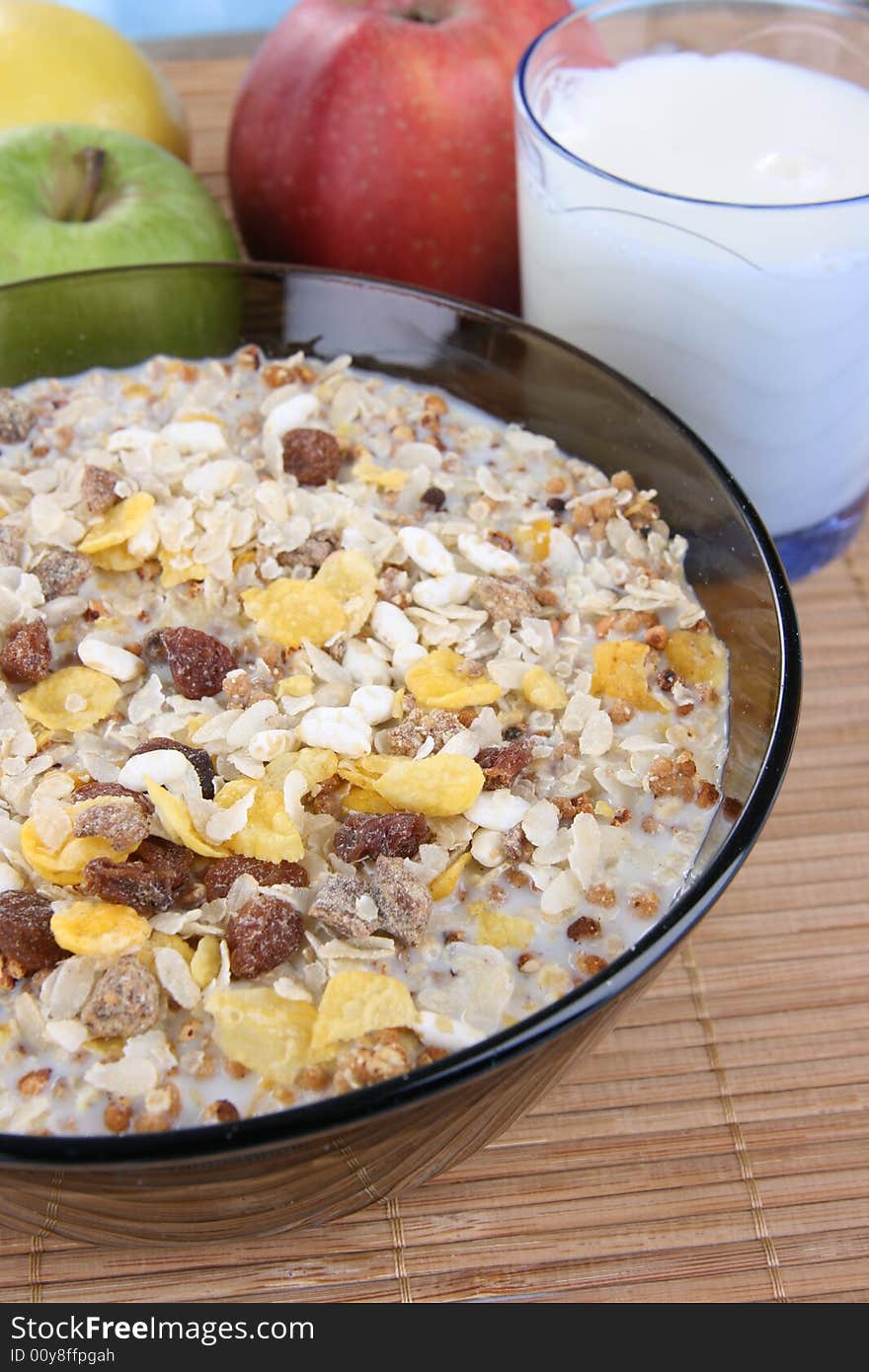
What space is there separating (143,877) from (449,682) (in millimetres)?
237

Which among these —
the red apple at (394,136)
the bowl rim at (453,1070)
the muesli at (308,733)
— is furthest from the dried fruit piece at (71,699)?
the red apple at (394,136)

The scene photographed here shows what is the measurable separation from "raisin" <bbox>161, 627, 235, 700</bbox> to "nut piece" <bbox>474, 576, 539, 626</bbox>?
0.57 feet

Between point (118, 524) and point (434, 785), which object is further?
point (118, 524)

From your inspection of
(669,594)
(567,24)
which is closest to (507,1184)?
(669,594)

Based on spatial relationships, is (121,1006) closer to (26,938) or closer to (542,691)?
(26,938)

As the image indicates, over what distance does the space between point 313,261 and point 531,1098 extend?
908 millimetres

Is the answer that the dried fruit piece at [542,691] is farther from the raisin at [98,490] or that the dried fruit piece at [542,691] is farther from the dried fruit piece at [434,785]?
the raisin at [98,490]

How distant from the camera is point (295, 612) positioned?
37.1 inches

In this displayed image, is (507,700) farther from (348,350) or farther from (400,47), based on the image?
(400,47)

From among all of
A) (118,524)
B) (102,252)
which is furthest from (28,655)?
(102,252)

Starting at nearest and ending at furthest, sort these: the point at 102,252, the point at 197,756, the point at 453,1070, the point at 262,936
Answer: the point at 453,1070 → the point at 262,936 → the point at 197,756 → the point at 102,252

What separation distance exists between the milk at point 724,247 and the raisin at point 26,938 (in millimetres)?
647

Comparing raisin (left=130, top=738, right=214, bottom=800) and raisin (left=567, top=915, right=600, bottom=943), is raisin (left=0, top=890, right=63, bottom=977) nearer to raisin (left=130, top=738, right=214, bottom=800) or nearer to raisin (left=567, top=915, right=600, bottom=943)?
raisin (left=130, top=738, right=214, bottom=800)

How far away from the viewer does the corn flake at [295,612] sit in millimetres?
933
